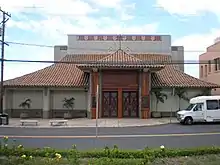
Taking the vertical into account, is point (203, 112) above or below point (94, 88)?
below

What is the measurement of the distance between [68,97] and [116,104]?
537 centimetres

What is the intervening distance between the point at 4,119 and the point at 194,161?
2296 centimetres

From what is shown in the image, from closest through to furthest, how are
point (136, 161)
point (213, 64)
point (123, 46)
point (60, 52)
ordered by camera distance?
point (136, 161) → point (123, 46) → point (60, 52) → point (213, 64)

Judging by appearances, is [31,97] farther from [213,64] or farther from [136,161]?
[136,161]

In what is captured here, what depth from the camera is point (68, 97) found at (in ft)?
124

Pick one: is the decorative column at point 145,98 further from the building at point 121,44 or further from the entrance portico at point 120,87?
the building at point 121,44

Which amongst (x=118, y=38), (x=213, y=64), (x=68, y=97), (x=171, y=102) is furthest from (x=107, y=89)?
(x=213, y=64)

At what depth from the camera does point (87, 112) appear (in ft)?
121

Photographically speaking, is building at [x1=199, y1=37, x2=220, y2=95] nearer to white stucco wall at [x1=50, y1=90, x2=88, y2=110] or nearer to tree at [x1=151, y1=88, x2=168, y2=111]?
tree at [x1=151, y1=88, x2=168, y2=111]

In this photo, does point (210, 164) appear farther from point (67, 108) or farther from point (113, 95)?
point (67, 108)

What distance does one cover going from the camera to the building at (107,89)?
35.0 m

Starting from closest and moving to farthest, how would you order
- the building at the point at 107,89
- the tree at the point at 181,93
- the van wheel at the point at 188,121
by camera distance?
the van wheel at the point at 188,121 → the building at the point at 107,89 → the tree at the point at 181,93

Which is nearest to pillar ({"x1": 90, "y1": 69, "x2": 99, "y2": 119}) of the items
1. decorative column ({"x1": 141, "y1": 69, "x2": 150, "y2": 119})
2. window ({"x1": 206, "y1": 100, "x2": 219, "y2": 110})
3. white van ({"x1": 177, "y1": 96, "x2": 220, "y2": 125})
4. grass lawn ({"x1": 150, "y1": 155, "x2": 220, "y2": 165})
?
decorative column ({"x1": 141, "y1": 69, "x2": 150, "y2": 119})

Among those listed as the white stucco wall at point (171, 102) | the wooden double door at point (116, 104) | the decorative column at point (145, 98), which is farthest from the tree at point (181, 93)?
the wooden double door at point (116, 104)
